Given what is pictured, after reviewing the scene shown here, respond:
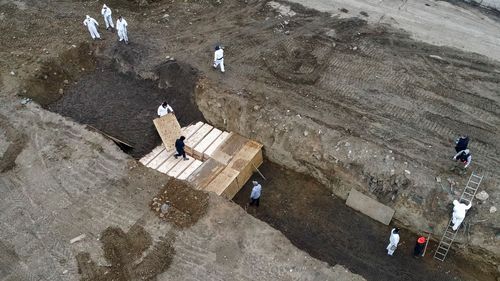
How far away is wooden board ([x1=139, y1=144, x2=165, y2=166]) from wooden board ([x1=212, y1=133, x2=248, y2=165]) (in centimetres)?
183

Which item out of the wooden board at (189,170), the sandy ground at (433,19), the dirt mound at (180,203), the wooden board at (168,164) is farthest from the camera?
the sandy ground at (433,19)

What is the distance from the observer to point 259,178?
1398cm

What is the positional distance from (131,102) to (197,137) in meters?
3.03

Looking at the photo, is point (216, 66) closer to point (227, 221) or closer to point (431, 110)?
point (227, 221)

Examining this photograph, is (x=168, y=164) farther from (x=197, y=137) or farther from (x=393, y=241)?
(x=393, y=241)

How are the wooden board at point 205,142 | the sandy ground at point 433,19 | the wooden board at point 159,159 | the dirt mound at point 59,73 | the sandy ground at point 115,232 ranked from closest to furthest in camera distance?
the sandy ground at point 115,232, the wooden board at point 159,159, the wooden board at point 205,142, the dirt mound at point 59,73, the sandy ground at point 433,19

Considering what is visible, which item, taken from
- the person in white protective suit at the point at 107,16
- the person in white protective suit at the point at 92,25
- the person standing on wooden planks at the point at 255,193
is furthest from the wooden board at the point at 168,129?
the person in white protective suit at the point at 107,16

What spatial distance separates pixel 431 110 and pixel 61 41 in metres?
14.0

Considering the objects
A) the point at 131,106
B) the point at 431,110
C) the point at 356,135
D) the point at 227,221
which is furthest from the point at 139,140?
the point at 431,110

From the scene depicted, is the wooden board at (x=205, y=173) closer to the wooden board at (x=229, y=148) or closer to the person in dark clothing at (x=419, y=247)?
the wooden board at (x=229, y=148)

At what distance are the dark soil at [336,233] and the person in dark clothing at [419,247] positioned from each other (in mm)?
166

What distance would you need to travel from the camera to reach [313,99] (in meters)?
14.2

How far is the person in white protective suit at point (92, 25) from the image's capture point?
16016mm

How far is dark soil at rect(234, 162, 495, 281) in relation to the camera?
38.4 ft
